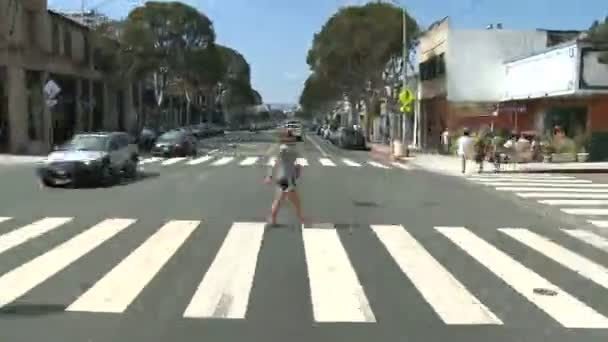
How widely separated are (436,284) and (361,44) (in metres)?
48.4

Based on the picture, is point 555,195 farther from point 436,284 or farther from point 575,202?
point 436,284

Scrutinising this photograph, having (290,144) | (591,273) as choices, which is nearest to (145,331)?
(591,273)

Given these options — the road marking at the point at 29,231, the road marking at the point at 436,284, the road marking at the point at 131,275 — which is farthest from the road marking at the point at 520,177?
the road marking at the point at 29,231

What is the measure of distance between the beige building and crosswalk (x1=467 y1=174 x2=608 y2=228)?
2029cm

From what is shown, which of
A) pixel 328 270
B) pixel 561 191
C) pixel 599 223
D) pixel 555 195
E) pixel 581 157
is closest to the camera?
pixel 328 270

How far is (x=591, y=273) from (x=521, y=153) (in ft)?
67.4

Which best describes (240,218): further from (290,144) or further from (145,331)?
(145,331)

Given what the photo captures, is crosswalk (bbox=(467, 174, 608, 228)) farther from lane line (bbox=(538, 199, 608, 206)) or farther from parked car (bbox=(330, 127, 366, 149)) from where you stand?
parked car (bbox=(330, 127, 366, 149))

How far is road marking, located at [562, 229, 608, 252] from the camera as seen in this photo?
1082cm

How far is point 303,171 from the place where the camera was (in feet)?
81.3

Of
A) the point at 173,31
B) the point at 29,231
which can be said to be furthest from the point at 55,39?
the point at 29,231

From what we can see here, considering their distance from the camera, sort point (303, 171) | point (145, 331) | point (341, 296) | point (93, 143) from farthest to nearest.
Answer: point (303, 171) < point (93, 143) < point (341, 296) < point (145, 331)

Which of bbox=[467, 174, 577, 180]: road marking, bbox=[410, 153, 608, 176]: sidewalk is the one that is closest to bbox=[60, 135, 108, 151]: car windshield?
bbox=[467, 174, 577, 180]: road marking

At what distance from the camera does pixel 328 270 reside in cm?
848
